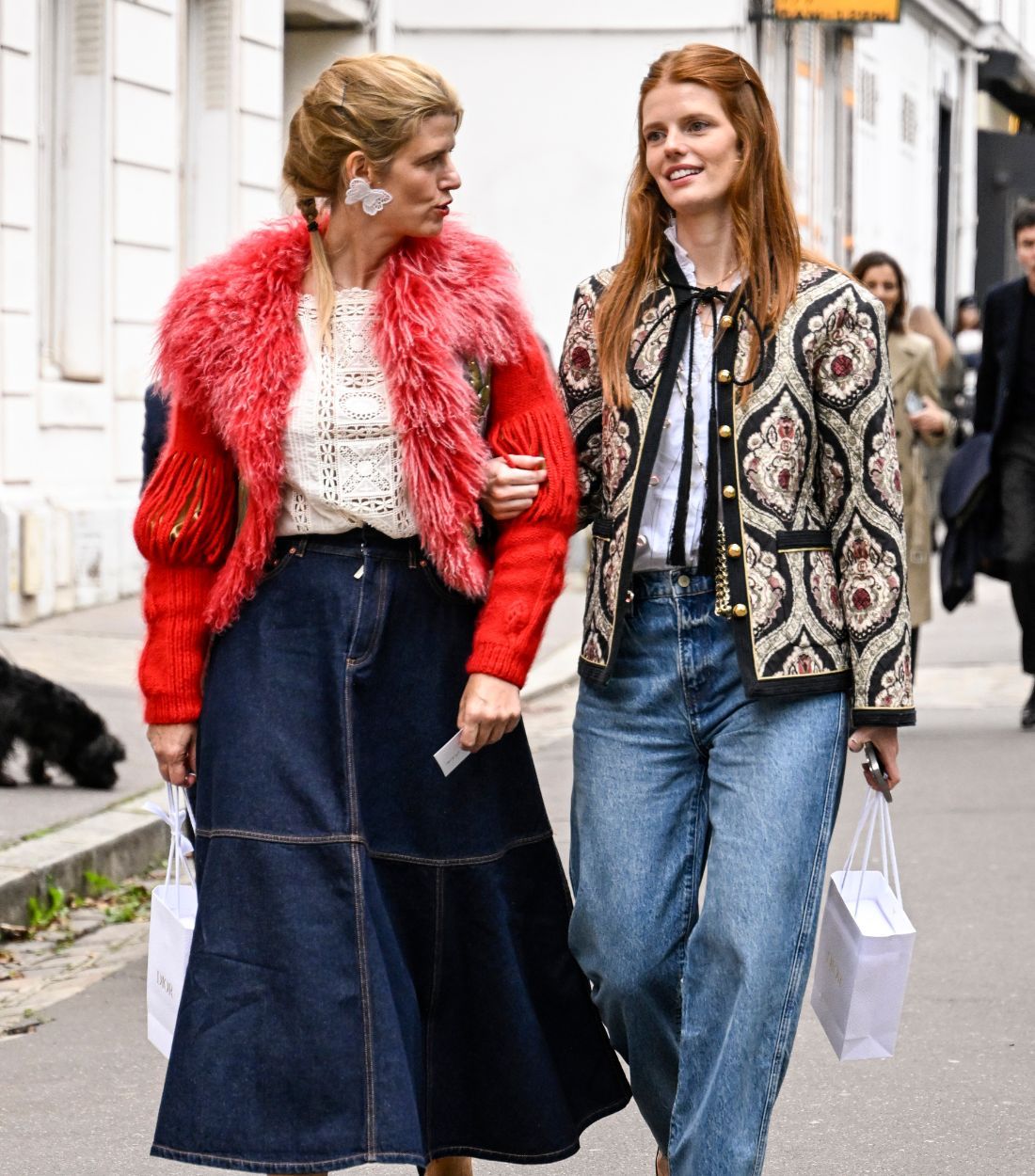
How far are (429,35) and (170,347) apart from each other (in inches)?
697

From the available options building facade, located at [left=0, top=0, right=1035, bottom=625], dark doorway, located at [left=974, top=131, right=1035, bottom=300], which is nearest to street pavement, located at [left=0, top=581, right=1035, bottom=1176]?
building facade, located at [left=0, top=0, right=1035, bottom=625]

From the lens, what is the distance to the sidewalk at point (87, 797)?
21.6 ft

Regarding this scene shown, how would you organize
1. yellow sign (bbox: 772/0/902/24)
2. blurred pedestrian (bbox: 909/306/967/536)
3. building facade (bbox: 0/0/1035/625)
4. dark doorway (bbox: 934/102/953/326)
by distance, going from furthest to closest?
dark doorway (bbox: 934/102/953/326), yellow sign (bbox: 772/0/902/24), blurred pedestrian (bbox: 909/306/967/536), building facade (bbox: 0/0/1035/625)

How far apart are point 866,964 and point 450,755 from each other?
76cm

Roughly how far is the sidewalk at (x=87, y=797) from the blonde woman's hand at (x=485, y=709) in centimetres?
310

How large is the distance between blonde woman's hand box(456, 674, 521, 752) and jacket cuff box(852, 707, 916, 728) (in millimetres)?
545

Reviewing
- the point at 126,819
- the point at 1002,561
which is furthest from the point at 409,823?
the point at 1002,561

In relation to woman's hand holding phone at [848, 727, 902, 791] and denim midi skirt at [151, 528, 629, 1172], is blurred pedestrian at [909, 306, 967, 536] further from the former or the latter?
denim midi skirt at [151, 528, 629, 1172]

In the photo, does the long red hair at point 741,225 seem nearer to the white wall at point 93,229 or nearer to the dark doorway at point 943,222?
the white wall at point 93,229

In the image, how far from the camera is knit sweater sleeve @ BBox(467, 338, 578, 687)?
11.5 ft

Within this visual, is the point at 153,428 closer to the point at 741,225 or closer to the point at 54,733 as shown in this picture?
the point at 54,733

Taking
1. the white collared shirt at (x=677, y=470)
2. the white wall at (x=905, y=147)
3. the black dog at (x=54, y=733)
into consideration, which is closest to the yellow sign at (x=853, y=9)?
the white wall at (x=905, y=147)

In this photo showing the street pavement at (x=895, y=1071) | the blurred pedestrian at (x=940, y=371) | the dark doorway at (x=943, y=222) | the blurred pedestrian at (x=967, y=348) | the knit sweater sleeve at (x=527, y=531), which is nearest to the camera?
the knit sweater sleeve at (x=527, y=531)

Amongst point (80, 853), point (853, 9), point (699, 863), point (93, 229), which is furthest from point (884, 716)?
point (853, 9)
